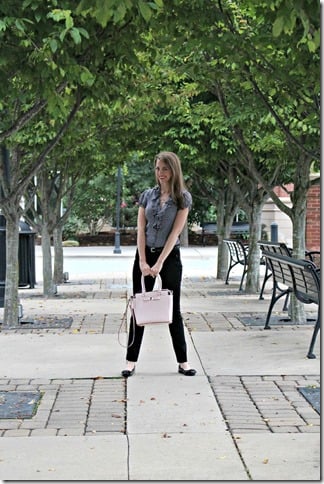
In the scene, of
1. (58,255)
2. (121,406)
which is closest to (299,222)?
(121,406)

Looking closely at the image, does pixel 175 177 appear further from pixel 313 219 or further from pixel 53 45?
pixel 313 219

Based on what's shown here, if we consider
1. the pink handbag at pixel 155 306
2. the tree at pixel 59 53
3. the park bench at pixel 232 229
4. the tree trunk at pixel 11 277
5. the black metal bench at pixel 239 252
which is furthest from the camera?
the park bench at pixel 232 229

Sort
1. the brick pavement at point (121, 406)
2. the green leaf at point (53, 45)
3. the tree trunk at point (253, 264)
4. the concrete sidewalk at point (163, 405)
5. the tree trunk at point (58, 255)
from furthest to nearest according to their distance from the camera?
the tree trunk at point (58, 255) → the tree trunk at point (253, 264) → the green leaf at point (53, 45) → the brick pavement at point (121, 406) → the concrete sidewalk at point (163, 405)

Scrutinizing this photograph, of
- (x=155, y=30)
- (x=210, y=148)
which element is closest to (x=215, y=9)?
(x=155, y=30)

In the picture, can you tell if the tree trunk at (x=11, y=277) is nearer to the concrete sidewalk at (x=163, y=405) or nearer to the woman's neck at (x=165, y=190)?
the concrete sidewalk at (x=163, y=405)

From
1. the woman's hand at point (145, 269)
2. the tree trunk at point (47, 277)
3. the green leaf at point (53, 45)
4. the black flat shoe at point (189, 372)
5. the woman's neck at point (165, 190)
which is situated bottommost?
the black flat shoe at point (189, 372)

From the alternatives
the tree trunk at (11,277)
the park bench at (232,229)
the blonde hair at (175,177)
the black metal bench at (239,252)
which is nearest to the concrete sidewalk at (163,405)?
the tree trunk at (11,277)

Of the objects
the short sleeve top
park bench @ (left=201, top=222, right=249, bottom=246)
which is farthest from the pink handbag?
park bench @ (left=201, top=222, right=249, bottom=246)

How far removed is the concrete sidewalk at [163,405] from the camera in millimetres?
4477

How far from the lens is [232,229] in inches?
1334

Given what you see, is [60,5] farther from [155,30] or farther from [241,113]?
[241,113]

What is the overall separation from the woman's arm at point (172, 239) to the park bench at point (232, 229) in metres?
27.4

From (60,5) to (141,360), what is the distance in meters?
3.20

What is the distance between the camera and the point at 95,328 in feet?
31.0
